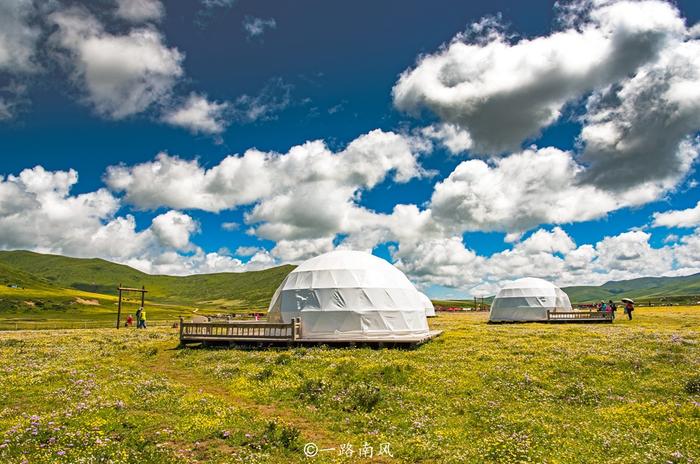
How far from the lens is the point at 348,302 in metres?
30.3

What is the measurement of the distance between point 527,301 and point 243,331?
1677 inches

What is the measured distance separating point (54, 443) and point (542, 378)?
56.4ft

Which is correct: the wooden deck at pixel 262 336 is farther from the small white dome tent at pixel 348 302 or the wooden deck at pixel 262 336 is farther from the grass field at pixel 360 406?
the grass field at pixel 360 406

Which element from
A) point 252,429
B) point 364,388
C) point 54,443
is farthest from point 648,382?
point 54,443

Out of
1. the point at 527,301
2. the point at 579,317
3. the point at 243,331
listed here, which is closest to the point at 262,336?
the point at 243,331

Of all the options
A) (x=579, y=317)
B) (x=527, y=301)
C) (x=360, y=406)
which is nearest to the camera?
(x=360, y=406)

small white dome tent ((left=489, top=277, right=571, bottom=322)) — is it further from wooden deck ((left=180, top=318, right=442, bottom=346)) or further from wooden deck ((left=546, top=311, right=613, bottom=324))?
wooden deck ((left=180, top=318, right=442, bottom=346))

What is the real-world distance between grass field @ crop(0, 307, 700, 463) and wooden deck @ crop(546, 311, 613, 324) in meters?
26.4

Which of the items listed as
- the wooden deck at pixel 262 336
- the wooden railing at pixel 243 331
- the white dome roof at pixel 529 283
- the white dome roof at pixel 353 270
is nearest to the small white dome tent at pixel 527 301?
the white dome roof at pixel 529 283

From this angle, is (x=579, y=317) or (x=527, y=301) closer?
(x=579, y=317)

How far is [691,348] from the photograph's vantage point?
79.2ft

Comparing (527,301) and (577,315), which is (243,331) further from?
(527,301)

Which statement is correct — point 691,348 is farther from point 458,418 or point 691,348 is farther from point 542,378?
point 458,418

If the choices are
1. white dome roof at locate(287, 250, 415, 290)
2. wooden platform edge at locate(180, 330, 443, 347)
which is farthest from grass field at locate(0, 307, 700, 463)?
white dome roof at locate(287, 250, 415, 290)
